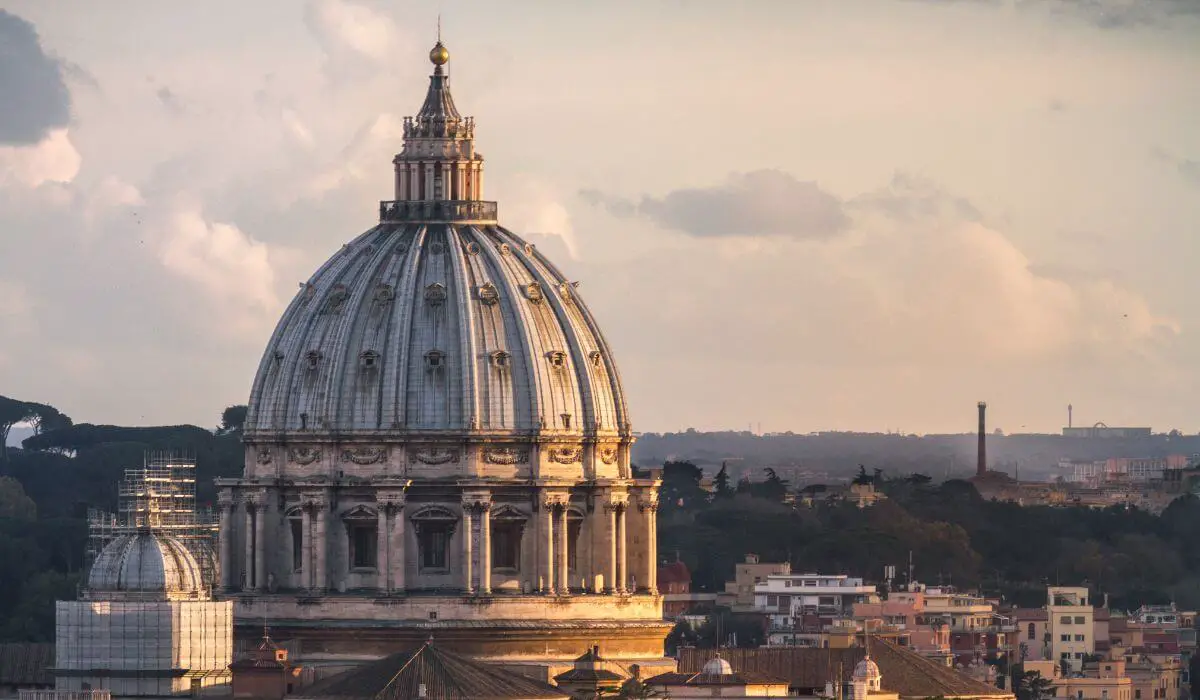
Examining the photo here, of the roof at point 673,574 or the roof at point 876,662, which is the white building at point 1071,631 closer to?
the roof at point 673,574

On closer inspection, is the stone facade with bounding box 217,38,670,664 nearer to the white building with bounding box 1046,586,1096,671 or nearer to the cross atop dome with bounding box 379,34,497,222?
the cross atop dome with bounding box 379,34,497,222

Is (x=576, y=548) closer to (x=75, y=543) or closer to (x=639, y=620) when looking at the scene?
(x=639, y=620)

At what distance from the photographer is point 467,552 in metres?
100

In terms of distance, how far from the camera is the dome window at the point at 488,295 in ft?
334

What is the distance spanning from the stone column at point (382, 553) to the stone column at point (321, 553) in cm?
102

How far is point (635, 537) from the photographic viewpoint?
104m

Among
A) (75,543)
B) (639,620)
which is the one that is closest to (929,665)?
(639,620)

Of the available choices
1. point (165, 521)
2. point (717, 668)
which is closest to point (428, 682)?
point (717, 668)

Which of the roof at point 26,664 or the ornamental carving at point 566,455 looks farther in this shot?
the roof at point 26,664

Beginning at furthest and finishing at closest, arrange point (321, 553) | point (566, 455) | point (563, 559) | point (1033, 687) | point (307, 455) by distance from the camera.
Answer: point (1033, 687)
point (566, 455)
point (307, 455)
point (563, 559)
point (321, 553)

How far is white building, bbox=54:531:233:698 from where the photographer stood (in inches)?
3787

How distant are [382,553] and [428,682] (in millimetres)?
9589

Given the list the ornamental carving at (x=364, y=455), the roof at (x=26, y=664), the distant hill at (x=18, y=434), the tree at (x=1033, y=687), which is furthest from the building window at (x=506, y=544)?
the distant hill at (x=18, y=434)

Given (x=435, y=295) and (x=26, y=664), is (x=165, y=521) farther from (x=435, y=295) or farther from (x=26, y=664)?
(x=26, y=664)
